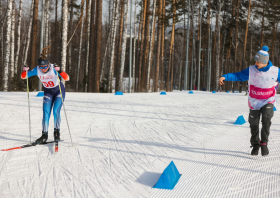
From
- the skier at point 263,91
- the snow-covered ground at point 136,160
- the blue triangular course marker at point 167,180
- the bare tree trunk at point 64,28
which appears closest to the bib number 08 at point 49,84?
the snow-covered ground at point 136,160

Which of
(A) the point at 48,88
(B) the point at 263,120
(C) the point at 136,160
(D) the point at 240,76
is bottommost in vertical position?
(C) the point at 136,160

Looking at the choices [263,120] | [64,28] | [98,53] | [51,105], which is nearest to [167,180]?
[263,120]

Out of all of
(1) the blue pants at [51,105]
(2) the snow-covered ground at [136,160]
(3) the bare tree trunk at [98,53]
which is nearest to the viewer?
(2) the snow-covered ground at [136,160]

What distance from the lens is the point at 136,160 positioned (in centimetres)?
421

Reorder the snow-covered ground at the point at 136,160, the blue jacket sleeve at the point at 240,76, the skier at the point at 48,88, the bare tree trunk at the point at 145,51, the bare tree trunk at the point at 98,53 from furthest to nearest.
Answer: the bare tree trunk at the point at 145,51
the bare tree trunk at the point at 98,53
the skier at the point at 48,88
the blue jacket sleeve at the point at 240,76
the snow-covered ground at the point at 136,160

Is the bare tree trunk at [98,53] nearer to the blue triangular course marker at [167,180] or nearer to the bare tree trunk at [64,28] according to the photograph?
the bare tree trunk at [64,28]

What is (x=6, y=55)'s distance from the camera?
16547mm

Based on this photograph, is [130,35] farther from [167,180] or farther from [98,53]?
[167,180]

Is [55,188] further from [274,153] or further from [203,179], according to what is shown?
[274,153]

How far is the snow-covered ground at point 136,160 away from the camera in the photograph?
3.08 m

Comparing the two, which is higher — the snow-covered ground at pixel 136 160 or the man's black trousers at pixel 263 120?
the man's black trousers at pixel 263 120

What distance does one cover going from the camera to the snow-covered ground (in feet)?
10.1

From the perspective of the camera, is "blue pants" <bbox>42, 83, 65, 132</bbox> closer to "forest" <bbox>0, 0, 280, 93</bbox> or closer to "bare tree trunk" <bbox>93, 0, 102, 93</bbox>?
"forest" <bbox>0, 0, 280, 93</bbox>

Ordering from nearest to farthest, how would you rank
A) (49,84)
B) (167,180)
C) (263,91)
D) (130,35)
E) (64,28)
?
(167,180), (263,91), (49,84), (64,28), (130,35)
